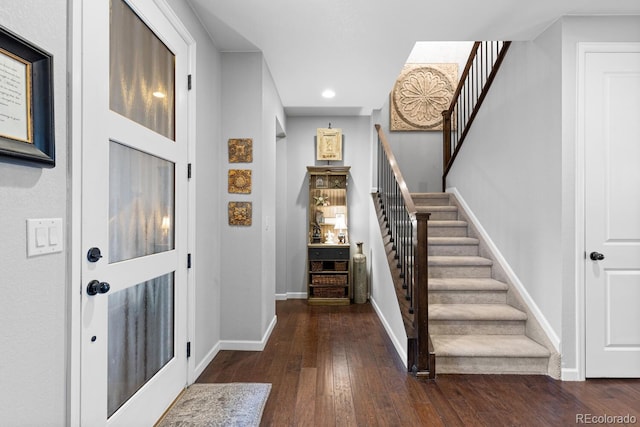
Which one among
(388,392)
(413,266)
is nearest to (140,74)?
(413,266)

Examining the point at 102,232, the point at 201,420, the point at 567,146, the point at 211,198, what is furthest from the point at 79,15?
the point at 567,146

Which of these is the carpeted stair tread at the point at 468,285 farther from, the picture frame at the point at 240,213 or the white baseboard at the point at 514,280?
the picture frame at the point at 240,213

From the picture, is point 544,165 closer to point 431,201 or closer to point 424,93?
point 431,201

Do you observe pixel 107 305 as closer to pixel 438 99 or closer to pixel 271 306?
pixel 271 306

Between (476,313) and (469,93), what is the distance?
9.27ft

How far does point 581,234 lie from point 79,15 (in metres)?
3.15

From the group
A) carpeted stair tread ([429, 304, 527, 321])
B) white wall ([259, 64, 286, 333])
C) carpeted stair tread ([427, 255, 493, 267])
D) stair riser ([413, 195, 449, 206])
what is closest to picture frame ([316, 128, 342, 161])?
white wall ([259, 64, 286, 333])

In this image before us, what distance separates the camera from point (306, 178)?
5168mm

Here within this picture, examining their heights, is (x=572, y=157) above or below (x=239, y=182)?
above

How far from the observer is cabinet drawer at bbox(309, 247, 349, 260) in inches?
187

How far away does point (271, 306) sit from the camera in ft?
12.2

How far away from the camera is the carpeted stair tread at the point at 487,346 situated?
104 inches

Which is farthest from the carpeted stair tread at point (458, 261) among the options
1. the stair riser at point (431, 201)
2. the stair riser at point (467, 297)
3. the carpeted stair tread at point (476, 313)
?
the stair riser at point (431, 201)
